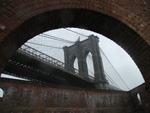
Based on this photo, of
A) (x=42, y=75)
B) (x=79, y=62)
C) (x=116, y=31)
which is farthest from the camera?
(x=79, y=62)

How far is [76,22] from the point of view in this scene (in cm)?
234

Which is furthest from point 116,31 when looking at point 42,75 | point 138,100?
point 42,75

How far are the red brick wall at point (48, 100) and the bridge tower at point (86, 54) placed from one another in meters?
6.66

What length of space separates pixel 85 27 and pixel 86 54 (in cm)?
1807

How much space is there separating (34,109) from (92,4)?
5.08 meters

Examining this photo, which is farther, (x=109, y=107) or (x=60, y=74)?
(x=60, y=74)

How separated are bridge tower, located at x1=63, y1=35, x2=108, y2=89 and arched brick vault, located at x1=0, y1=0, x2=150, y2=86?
1341cm

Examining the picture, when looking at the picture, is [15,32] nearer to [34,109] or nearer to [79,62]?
[34,109]

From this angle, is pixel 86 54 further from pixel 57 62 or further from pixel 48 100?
pixel 48 100

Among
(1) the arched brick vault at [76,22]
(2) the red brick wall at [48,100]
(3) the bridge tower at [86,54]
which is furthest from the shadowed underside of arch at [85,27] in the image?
(3) the bridge tower at [86,54]

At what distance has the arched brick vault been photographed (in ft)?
5.41

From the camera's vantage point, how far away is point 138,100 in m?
10.7

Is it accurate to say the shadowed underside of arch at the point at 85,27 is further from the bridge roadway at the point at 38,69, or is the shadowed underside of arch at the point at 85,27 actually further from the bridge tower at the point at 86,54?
the bridge tower at the point at 86,54

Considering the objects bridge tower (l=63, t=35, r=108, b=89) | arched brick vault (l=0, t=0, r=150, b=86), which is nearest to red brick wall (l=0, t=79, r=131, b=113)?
arched brick vault (l=0, t=0, r=150, b=86)
